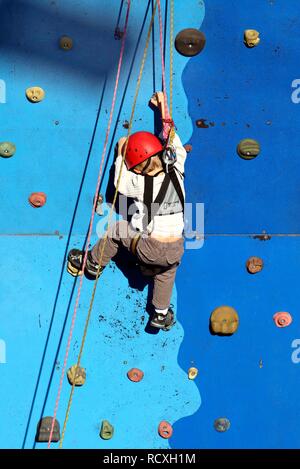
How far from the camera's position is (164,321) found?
2268mm

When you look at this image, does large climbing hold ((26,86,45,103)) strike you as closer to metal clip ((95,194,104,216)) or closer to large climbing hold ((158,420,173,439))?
metal clip ((95,194,104,216))

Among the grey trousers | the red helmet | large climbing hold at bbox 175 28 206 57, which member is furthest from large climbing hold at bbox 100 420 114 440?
large climbing hold at bbox 175 28 206 57

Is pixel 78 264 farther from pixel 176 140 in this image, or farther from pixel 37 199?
pixel 176 140

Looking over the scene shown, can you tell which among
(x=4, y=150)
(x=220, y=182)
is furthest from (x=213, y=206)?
(x=4, y=150)

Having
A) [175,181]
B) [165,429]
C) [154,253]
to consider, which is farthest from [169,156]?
[165,429]

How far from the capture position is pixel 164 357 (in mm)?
2367

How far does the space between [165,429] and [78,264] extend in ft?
2.32

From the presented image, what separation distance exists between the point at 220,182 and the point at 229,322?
19.7 inches

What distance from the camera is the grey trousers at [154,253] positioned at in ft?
6.98

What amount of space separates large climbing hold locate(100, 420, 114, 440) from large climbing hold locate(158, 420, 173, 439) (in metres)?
0.18

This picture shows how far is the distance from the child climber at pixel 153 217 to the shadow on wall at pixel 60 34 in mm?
224

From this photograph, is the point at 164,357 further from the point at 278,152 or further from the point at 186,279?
the point at 278,152

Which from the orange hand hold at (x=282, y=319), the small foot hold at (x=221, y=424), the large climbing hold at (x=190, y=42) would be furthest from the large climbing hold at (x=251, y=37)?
the small foot hold at (x=221, y=424)
